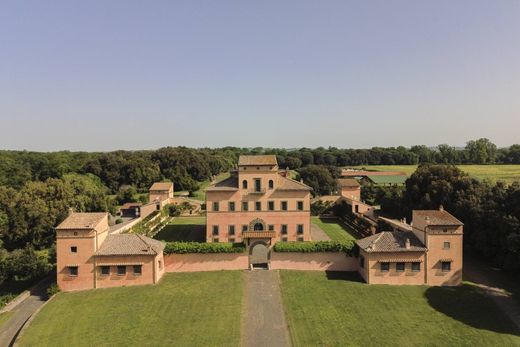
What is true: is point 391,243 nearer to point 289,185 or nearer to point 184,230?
point 289,185

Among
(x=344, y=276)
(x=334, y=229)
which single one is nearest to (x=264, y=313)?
(x=344, y=276)

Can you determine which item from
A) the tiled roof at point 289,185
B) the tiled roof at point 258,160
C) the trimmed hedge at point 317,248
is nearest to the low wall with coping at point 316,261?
the trimmed hedge at point 317,248

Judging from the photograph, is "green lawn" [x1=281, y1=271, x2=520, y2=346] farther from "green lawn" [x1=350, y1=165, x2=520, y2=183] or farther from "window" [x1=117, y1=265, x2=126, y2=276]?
"green lawn" [x1=350, y1=165, x2=520, y2=183]

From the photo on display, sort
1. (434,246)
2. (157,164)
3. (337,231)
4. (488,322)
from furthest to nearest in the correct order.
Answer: (157,164) → (337,231) → (434,246) → (488,322)

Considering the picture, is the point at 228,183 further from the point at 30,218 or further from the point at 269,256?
the point at 30,218

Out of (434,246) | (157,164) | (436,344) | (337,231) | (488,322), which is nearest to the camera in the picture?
(436,344)

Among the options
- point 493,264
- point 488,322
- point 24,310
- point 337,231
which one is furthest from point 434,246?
point 24,310

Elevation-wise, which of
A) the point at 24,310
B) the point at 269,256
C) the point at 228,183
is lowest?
the point at 24,310
